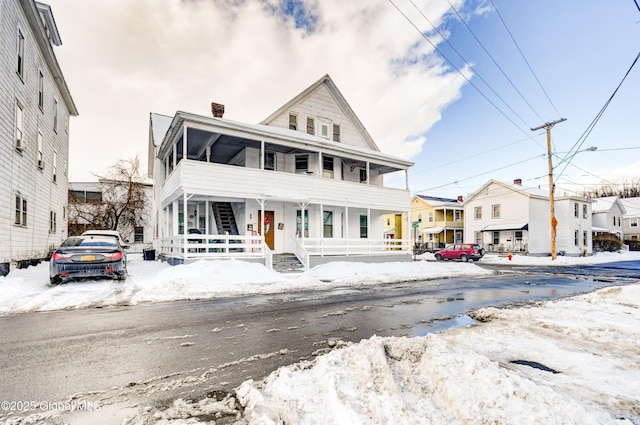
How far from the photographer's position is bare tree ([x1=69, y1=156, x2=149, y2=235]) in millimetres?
33219

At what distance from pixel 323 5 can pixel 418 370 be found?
47.4ft

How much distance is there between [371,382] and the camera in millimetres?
3299

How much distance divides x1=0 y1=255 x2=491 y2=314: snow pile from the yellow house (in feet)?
98.5

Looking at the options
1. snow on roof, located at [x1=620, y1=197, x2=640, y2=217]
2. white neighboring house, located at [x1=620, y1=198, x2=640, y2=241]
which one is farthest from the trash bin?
Result: snow on roof, located at [x1=620, y1=197, x2=640, y2=217]

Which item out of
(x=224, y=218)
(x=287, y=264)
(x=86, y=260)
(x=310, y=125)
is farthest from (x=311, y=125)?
(x=86, y=260)

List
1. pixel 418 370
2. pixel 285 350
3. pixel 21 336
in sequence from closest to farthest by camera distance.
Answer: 1. pixel 418 370
2. pixel 285 350
3. pixel 21 336

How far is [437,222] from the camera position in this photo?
149 ft

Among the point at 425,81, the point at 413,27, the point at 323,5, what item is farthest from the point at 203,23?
the point at 425,81

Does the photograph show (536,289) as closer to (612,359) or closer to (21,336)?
(612,359)

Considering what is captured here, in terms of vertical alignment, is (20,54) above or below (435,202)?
above

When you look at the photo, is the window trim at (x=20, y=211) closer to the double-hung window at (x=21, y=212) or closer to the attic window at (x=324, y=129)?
the double-hung window at (x=21, y=212)

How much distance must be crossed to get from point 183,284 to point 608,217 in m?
58.3

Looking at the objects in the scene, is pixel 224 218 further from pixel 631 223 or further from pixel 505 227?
pixel 631 223

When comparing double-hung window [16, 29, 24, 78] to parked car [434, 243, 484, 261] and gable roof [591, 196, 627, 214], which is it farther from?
gable roof [591, 196, 627, 214]
